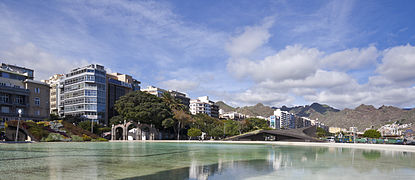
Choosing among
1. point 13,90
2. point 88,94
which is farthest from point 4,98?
point 88,94

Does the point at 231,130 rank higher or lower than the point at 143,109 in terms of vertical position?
lower

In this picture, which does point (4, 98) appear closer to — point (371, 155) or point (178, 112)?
point (178, 112)

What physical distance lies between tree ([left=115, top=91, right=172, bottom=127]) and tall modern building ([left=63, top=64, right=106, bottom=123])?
365 inches

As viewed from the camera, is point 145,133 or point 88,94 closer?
point 145,133

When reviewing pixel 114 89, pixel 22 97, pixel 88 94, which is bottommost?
pixel 22 97

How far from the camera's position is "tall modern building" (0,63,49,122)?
62375mm

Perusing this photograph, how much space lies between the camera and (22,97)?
216 feet

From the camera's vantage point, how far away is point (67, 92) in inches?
3305

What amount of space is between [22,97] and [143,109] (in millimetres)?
26676

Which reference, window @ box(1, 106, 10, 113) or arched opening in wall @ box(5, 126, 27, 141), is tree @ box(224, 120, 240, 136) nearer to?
arched opening in wall @ box(5, 126, 27, 141)

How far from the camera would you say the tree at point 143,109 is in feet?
221

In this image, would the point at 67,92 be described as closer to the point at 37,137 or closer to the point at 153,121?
the point at 153,121

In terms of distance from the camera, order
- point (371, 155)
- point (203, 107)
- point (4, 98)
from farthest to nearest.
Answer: point (203, 107) → point (4, 98) → point (371, 155)

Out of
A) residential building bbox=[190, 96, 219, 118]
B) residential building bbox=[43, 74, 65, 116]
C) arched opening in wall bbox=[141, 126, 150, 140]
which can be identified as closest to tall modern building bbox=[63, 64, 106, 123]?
residential building bbox=[43, 74, 65, 116]
